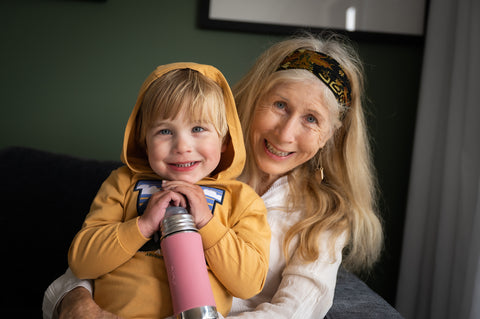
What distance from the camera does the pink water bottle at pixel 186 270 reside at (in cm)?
93

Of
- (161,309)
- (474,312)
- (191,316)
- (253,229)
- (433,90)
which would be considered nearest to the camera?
(191,316)

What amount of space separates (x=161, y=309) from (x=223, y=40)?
1536mm

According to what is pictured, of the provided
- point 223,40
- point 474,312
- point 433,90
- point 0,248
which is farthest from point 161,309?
point 433,90

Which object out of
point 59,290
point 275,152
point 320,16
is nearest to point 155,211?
point 59,290

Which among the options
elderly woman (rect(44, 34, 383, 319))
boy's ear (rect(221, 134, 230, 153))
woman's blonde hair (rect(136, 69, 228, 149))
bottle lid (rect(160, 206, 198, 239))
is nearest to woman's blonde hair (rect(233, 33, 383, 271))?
elderly woman (rect(44, 34, 383, 319))

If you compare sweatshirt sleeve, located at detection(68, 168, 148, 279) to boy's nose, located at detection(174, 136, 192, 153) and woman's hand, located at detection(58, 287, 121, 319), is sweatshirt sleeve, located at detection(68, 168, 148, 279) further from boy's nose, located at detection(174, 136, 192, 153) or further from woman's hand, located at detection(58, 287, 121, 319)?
boy's nose, located at detection(174, 136, 192, 153)

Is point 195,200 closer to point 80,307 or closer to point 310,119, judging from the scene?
point 80,307

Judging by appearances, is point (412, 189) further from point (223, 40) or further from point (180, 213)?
point (180, 213)

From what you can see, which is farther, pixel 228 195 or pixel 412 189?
pixel 412 189

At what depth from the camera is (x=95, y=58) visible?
2.18 metres

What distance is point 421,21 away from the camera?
2225mm

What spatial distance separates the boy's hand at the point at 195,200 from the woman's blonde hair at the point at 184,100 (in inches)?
6.7

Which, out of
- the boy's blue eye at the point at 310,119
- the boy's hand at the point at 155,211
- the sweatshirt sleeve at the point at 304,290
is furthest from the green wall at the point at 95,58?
the boy's hand at the point at 155,211

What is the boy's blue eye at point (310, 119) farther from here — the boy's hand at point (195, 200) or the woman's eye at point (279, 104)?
the boy's hand at point (195, 200)
